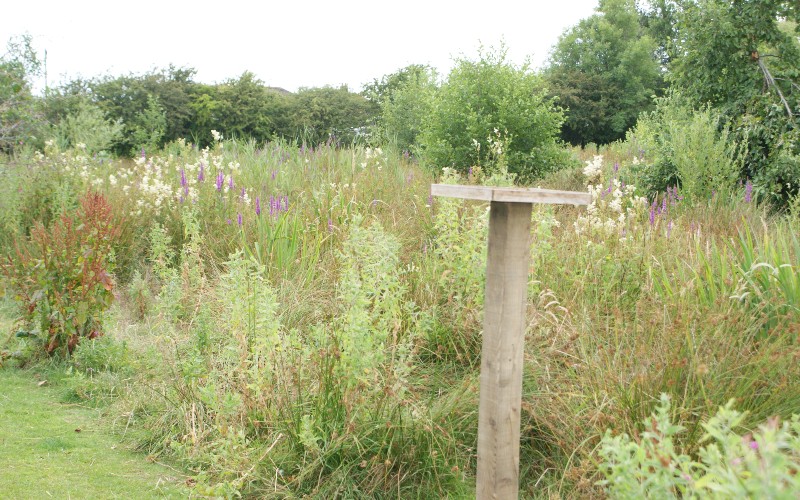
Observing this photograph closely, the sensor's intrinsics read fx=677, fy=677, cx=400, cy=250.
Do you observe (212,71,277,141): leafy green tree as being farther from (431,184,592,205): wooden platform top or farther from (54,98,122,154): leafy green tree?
(431,184,592,205): wooden platform top

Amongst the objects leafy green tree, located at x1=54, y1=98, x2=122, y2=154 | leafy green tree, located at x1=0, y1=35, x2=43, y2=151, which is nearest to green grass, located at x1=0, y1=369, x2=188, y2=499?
leafy green tree, located at x1=0, y1=35, x2=43, y2=151

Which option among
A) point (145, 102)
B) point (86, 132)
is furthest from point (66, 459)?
point (145, 102)

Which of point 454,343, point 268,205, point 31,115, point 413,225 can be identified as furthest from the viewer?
point 31,115

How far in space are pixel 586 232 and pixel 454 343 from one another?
6.02 ft

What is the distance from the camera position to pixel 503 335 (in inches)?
102

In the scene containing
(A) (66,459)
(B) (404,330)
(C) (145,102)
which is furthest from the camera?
(C) (145,102)

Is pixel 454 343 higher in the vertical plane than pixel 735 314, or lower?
lower

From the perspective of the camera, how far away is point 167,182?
8836 millimetres

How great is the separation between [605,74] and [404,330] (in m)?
35.3

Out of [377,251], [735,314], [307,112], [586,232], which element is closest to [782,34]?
[586,232]

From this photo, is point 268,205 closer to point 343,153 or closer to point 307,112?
point 343,153

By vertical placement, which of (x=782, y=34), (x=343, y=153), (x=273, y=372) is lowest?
(x=273, y=372)

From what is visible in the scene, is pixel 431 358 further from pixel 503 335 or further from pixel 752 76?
pixel 752 76

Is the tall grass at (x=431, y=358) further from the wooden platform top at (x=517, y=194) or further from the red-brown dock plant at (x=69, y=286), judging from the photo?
the wooden platform top at (x=517, y=194)
